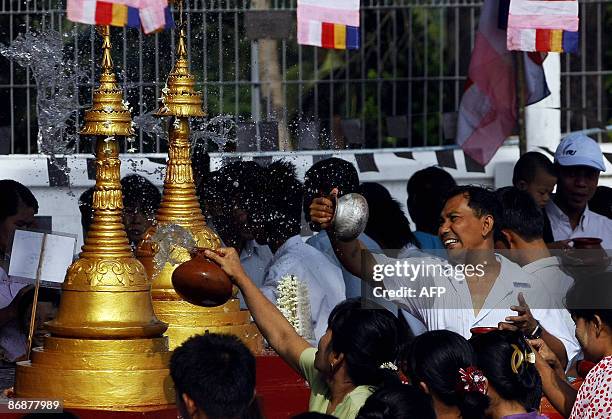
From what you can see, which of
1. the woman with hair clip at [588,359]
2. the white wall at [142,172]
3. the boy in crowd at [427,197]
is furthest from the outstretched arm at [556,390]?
the white wall at [142,172]

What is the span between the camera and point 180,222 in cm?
523

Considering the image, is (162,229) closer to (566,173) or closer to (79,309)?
(79,309)

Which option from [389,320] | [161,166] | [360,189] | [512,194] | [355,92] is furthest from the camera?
[355,92]

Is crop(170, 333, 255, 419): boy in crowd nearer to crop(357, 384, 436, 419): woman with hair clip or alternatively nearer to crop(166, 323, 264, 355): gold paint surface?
crop(357, 384, 436, 419): woman with hair clip

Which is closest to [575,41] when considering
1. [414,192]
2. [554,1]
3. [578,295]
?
[554,1]

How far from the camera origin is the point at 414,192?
7.38 meters

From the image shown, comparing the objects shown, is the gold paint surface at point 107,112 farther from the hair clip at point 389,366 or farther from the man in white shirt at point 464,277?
the hair clip at point 389,366

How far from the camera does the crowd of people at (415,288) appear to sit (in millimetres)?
4449

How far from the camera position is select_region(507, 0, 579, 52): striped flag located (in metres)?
7.45

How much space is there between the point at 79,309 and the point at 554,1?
372 cm

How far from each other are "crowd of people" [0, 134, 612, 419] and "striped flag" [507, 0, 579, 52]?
21.7 inches

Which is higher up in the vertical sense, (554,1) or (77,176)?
(554,1)

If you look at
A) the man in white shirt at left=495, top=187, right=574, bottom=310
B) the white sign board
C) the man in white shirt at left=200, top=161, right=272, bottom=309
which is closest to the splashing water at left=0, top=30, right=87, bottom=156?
the man in white shirt at left=200, top=161, right=272, bottom=309

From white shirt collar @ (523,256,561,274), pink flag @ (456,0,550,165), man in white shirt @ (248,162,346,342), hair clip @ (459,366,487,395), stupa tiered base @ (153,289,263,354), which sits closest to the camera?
hair clip @ (459,366,487,395)
